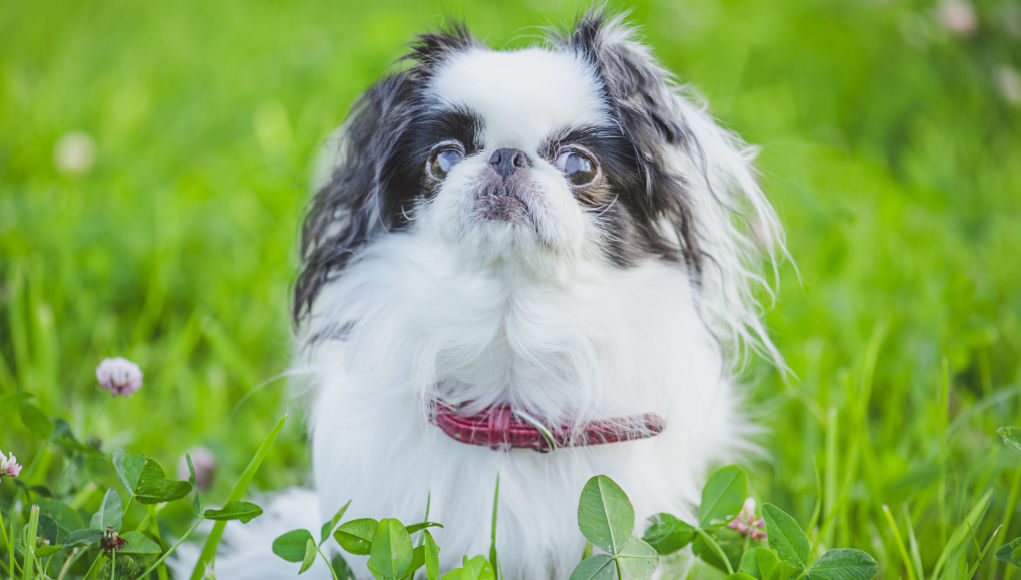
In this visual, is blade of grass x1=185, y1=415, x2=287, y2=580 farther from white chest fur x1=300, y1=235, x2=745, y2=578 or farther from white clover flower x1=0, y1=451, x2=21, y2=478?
white clover flower x1=0, y1=451, x2=21, y2=478

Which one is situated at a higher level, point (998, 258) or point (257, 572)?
point (998, 258)

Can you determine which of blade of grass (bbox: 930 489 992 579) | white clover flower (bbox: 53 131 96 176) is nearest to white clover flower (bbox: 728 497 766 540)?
blade of grass (bbox: 930 489 992 579)

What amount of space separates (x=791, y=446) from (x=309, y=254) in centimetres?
127

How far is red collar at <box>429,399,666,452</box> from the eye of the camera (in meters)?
1.47

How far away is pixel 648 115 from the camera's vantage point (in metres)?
1.51

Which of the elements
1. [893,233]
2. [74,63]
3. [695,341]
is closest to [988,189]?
[893,233]

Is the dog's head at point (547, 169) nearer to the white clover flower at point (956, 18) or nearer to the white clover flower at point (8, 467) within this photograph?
the white clover flower at point (8, 467)

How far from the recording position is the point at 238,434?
7.32ft

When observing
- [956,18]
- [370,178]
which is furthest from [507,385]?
[956,18]

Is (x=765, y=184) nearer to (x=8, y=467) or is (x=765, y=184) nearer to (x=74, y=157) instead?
(x=8, y=467)

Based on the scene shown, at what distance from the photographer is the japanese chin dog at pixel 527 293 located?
4.80ft

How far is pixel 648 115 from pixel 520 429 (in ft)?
1.91

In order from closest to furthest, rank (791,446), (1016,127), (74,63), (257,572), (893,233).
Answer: (257,572)
(791,446)
(893,233)
(1016,127)
(74,63)

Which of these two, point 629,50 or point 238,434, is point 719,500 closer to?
point 629,50
